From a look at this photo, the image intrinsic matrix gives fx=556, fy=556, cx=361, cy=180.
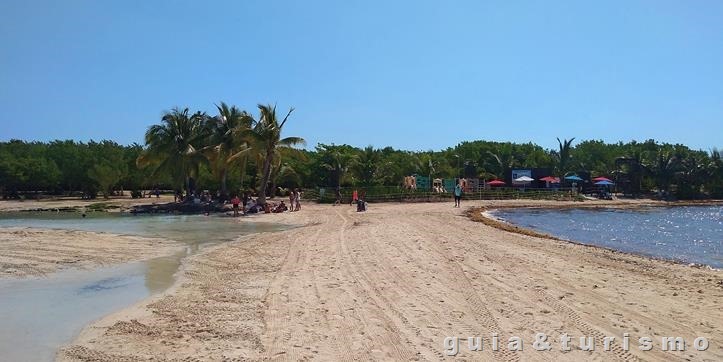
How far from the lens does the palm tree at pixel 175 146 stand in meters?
42.7

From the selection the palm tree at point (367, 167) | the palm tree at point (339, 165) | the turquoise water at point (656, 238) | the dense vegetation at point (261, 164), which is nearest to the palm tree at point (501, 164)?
the dense vegetation at point (261, 164)

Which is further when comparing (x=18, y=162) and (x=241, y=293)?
(x=18, y=162)

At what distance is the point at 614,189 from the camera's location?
70375mm

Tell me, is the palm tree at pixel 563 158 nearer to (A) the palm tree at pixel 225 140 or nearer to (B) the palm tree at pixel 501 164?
(B) the palm tree at pixel 501 164

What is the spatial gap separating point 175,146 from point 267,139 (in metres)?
10.3

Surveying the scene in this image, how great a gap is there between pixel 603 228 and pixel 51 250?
86.7 feet

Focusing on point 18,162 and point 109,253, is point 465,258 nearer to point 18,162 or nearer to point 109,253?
point 109,253

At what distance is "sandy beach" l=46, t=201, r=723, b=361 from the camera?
263 inches

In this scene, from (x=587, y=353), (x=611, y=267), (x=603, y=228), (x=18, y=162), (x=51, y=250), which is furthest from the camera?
(x=18, y=162)

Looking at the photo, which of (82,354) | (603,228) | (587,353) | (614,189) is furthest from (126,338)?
(614,189)

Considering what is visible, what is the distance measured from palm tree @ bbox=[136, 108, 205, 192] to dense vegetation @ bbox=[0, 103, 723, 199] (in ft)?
0.25

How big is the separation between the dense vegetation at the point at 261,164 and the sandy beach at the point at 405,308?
84.0ft

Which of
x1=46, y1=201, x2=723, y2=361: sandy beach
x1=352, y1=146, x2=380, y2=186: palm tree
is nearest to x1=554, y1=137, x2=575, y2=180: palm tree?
x1=352, y1=146, x2=380, y2=186: palm tree

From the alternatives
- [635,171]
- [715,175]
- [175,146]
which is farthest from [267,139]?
[715,175]
